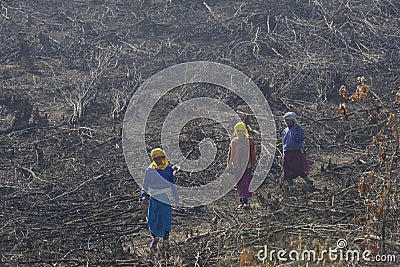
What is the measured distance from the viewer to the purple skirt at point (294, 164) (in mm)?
7883

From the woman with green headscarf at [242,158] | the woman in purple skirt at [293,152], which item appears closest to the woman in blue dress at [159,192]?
the woman with green headscarf at [242,158]

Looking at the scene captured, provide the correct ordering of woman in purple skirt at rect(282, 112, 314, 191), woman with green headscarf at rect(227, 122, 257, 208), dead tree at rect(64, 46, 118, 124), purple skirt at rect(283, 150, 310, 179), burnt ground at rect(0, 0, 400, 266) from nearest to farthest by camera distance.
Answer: burnt ground at rect(0, 0, 400, 266)
woman with green headscarf at rect(227, 122, 257, 208)
woman in purple skirt at rect(282, 112, 314, 191)
purple skirt at rect(283, 150, 310, 179)
dead tree at rect(64, 46, 118, 124)

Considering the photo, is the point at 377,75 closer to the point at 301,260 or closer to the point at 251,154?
the point at 251,154

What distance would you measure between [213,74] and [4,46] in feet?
14.8

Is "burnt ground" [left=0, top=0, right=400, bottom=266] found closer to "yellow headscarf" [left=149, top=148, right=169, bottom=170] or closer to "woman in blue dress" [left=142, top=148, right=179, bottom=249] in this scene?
"woman in blue dress" [left=142, top=148, right=179, bottom=249]

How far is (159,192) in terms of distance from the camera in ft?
20.9

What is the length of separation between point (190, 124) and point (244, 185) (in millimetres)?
2691

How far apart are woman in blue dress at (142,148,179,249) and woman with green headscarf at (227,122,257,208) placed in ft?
4.53

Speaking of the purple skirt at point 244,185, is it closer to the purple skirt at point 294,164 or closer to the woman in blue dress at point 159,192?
the purple skirt at point 294,164

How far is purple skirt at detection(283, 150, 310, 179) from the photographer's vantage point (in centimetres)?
788

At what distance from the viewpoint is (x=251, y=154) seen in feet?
25.1

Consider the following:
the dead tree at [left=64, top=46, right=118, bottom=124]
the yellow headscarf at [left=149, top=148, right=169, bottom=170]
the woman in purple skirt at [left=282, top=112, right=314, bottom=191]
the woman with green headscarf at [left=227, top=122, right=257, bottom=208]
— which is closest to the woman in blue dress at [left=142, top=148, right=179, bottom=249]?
the yellow headscarf at [left=149, top=148, right=169, bottom=170]

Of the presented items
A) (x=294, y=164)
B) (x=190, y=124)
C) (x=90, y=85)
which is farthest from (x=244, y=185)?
(x=90, y=85)

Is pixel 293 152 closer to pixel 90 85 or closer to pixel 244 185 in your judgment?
pixel 244 185
